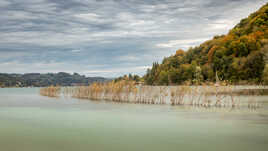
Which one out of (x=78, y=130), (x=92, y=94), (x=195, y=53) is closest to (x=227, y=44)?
(x=195, y=53)

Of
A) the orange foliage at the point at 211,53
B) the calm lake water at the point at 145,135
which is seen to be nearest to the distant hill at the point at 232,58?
the orange foliage at the point at 211,53

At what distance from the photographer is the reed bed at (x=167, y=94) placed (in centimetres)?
2358

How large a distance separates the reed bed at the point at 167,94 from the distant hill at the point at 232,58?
91.4 feet

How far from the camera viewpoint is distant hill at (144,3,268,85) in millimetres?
64250

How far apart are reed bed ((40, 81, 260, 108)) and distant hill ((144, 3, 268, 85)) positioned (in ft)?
91.4

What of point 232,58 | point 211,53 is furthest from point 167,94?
point 211,53

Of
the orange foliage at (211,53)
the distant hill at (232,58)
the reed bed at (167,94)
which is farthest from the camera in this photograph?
the orange foliage at (211,53)

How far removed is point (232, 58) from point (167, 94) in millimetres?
54302

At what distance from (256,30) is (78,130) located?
75.8m

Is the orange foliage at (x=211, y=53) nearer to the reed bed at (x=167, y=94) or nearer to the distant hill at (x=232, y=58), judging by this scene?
the distant hill at (x=232, y=58)

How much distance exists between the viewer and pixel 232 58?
74500 millimetres

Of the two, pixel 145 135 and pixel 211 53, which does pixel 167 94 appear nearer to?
pixel 145 135

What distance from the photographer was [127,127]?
1508 centimetres

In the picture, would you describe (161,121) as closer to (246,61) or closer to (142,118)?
(142,118)
